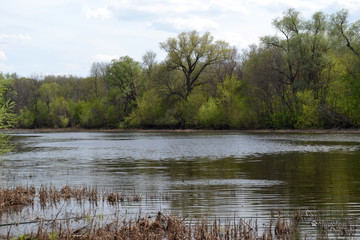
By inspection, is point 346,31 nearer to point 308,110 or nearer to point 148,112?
point 308,110

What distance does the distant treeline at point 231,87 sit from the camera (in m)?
67.9

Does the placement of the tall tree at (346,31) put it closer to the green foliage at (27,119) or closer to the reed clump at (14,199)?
the reed clump at (14,199)

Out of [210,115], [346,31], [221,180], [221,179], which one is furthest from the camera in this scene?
[210,115]

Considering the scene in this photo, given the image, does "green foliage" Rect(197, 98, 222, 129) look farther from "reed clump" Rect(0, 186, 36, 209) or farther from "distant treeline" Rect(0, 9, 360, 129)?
"reed clump" Rect(0, 186, 36, 209)

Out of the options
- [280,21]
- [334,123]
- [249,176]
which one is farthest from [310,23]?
[249,176]

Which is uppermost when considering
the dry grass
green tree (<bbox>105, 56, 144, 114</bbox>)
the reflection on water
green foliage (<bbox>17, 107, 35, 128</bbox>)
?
green tree (<bbox>105, 56, 144, 114</bbox>)

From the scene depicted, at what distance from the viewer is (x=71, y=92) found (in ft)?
408

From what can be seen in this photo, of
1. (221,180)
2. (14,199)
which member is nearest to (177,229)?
(14,199)

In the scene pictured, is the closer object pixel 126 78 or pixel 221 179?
pixel 221 179

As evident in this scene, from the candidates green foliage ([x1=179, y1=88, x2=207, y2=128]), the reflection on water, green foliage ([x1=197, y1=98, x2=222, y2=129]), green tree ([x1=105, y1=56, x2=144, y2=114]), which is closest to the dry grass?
the reflection on water

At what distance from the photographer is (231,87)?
8106cm

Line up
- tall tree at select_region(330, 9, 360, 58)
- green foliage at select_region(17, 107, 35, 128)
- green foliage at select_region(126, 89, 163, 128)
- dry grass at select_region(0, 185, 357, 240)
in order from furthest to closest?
green foliage at select_region(17, 107, 35, 128) → green foliage at select_region(126, 89, 163, 128) → tall tree at select_region(330, 9, 360, 58) → dry grass at select_region(0, 185, 357, 240)

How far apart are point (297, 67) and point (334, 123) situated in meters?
11.5

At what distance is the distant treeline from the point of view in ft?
223
